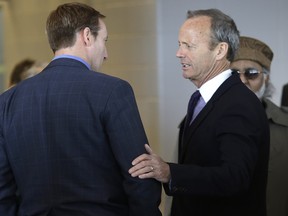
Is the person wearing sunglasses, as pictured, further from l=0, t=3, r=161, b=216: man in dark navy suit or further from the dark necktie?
l=0, t=3, r=161, b=216: man in dark navy suit

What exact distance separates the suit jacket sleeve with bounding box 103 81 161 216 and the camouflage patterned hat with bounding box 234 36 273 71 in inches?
53.0

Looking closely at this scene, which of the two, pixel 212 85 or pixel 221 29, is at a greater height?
pixel 221 29

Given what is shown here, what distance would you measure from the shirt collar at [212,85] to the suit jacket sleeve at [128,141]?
17.1 inches

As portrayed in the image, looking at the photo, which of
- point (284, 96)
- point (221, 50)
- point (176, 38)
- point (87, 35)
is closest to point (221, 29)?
point (221, 50)

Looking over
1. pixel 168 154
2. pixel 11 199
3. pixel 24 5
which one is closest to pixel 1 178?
pixel 11 199

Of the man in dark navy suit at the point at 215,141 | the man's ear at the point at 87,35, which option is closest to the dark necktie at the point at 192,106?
the man in dark navy suit at the point at 215,141

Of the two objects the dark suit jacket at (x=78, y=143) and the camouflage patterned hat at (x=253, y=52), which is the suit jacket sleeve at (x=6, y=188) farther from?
the camouflage patterned hat at (x=253, y=52)

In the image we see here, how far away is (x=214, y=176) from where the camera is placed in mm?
2135

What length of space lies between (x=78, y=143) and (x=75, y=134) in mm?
35

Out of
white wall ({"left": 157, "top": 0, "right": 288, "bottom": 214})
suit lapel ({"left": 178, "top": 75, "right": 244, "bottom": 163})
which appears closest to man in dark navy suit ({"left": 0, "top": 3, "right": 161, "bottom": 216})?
suit lapel ({"left": 178, "top": 75, "right": 244, "bottom": 163})

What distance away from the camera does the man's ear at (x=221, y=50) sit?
2.41 m

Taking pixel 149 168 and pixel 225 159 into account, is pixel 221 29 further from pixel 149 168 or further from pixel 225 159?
pixel 149 168

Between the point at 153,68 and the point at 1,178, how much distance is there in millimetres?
2667

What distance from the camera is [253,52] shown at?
131 inches
